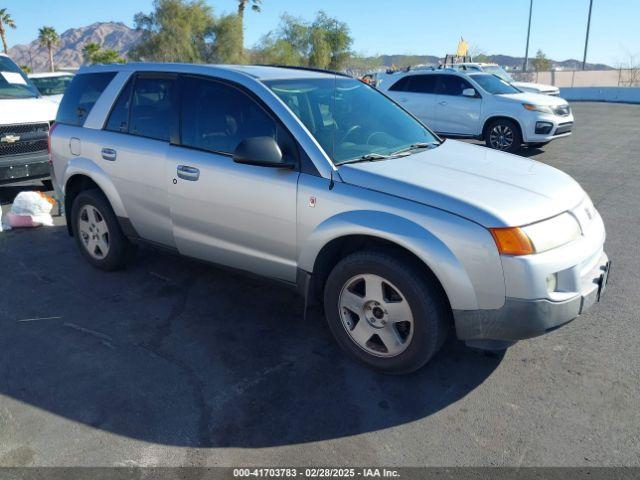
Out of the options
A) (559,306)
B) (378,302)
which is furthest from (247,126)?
(559,306)

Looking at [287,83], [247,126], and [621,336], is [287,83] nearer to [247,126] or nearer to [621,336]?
[247,126]

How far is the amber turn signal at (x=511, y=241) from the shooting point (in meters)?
2.89

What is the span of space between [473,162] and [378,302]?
1.26 meters

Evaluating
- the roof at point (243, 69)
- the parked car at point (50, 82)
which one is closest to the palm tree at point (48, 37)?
the parked car at point (50, 82)

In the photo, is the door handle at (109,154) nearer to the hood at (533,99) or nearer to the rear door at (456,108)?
the rear door at (456,108)

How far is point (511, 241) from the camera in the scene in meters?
2.89

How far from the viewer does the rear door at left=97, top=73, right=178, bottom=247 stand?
4.33 m

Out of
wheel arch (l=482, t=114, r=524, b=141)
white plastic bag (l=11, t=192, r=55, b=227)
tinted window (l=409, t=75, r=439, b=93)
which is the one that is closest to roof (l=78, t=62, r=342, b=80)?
white plastic bag (l=11, t=192, r=55, b=227)

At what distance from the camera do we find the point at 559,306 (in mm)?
2979

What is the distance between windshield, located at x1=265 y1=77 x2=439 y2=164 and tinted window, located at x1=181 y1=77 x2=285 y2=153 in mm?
216

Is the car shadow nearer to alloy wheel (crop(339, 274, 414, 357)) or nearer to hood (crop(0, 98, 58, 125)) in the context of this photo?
alloy wheel (crop(339, 274, 414, 357))

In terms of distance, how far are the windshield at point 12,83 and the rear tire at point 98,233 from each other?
4.52 metres

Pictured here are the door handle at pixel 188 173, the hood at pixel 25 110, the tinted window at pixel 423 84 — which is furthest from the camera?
the tinted window at pixel 423 84

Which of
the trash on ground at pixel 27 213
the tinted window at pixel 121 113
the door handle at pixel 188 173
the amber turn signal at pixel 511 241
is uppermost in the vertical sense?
the tinted window at pixel 121 113
